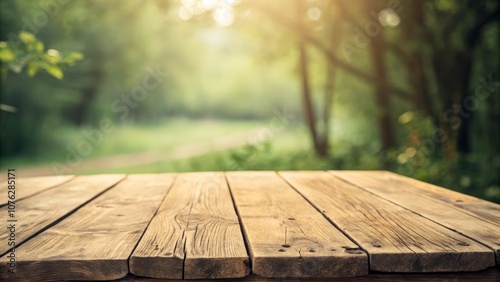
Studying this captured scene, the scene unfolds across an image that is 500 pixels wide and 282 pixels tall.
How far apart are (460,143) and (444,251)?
28.4 feet

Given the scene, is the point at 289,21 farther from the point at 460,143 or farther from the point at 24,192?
the point at 24,192

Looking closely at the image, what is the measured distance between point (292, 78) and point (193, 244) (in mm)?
16463

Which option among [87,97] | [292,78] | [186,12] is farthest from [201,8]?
[87,97]

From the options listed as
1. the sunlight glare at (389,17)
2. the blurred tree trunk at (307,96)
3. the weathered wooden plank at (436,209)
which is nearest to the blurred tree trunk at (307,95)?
the blurred tree trunk at (307,96)

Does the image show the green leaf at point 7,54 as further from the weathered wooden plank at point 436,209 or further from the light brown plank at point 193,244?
the weathered wooden plank at point 436,209

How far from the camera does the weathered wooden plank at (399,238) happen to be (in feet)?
4.87

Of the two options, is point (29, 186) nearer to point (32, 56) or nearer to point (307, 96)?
point (32, 56)

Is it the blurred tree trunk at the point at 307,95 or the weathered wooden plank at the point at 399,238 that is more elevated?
the blurred tree trunk at the point at 307,95

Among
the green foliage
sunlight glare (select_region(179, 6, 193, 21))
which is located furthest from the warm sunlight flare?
the green foliage

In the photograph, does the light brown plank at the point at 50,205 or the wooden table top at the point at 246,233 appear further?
the light brown plank at the point at 50,205

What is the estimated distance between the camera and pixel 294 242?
63.3 inches

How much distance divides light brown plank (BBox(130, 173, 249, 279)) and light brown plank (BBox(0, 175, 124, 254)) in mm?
373

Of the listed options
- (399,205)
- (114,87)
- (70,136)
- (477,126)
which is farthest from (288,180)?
(114,87)

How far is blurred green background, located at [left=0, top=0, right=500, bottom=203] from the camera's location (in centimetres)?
793
